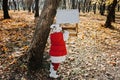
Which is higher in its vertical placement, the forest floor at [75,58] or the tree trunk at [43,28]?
the tree trunk at [43,28]

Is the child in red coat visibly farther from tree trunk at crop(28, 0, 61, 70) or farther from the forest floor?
the forest floor

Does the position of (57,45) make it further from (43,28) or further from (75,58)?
(75,58)

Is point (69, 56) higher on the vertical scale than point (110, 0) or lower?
lower

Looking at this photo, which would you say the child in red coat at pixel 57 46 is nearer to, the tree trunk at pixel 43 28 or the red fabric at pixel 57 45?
the red fabric at pixel 57 45

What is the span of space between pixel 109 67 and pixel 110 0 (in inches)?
433

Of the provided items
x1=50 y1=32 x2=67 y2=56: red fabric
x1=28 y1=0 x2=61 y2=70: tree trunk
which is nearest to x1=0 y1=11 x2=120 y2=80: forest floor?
x1=28 y1=0 x2=61 y2=70: tree trunk

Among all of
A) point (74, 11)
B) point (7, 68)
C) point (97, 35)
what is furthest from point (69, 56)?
point (97, 35)

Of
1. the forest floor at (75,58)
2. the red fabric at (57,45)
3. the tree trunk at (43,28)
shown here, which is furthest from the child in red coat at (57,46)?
the forest floor at (75,58)

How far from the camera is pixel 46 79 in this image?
7602mm

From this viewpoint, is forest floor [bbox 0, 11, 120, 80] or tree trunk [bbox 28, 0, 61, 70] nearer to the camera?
tree trunk [bbox 28, 0, 61, 70]

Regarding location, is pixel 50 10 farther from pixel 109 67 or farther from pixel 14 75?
pixel 109 67

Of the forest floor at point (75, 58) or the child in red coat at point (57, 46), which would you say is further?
the forest floor at point (75, 58)

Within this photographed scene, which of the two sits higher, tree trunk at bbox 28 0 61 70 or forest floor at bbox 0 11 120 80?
tree trunk at bbox 28 0 61 70

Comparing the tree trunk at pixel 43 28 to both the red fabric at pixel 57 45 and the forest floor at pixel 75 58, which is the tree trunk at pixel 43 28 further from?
the forest floor at pixel 75 58
